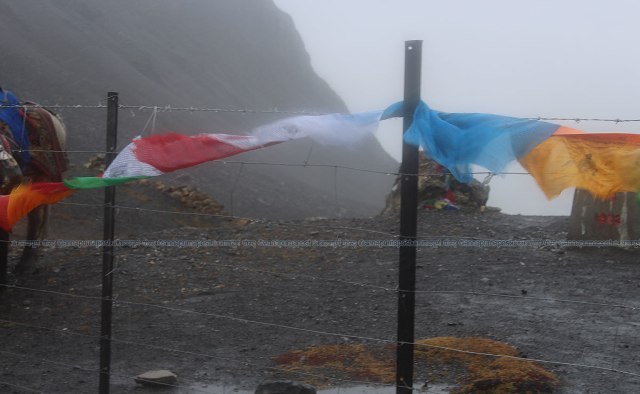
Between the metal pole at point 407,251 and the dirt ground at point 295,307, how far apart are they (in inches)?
23.4

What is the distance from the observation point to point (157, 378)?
5242 millimetres

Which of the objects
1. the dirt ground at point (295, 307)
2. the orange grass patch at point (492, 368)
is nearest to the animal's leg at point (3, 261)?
the dirt ground at point (295, 307)

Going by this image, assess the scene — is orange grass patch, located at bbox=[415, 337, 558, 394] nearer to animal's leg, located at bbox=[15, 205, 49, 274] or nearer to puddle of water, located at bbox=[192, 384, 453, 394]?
puddle of water, located at bbox=[192, 384, 453, 394]

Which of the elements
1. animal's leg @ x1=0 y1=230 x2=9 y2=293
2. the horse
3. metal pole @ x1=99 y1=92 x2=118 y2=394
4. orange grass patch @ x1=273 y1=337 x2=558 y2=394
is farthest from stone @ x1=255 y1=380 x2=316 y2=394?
animal's leg @ x1=0 y1=230 x2=9 y2=293

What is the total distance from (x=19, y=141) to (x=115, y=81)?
2399 cm

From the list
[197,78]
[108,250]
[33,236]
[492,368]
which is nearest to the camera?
[108,250]

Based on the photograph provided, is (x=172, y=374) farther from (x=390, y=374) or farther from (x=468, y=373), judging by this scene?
(x=468, y=373)

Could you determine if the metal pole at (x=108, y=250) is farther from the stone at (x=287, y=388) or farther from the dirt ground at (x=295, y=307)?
the stone at (x=287, y=388)

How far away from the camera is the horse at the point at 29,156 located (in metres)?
6.57

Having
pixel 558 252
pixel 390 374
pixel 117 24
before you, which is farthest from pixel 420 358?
pixel 117 24

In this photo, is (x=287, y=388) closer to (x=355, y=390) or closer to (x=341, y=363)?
(x=355, y=390)

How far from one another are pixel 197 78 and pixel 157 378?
33.2 metres

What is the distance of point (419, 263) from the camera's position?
8.30 meters

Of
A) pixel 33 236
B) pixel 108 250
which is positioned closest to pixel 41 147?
pixel 33 236
